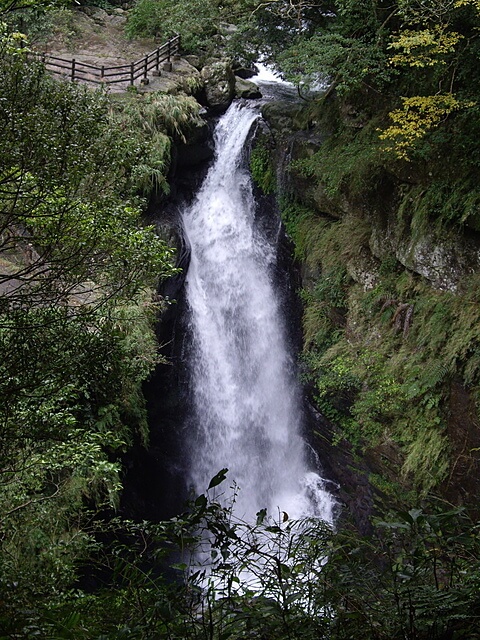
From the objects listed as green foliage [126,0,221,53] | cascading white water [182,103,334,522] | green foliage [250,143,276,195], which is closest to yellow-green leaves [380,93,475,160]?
green foliage [250,143,276,195]

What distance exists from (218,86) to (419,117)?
721 cm

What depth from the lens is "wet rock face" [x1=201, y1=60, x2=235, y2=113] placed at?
14297 millimetres

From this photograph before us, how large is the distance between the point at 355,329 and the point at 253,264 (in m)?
3.44

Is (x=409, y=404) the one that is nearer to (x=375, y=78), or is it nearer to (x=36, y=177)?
(x=375, y=78)

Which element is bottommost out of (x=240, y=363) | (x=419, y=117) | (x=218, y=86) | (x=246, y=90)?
(x=240, y=363)

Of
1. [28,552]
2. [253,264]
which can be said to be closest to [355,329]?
[253,264]

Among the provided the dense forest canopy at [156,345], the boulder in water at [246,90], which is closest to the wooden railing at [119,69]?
the dense forest canopy at [156,345]

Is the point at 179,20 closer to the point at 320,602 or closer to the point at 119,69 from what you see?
the point at 119,69

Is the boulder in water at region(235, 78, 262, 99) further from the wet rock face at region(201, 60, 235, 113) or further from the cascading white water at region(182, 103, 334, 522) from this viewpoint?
the cascading white water at region(182, 103, 334, 522)

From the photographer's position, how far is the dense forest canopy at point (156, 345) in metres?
2.09

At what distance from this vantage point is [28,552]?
17.2 ft

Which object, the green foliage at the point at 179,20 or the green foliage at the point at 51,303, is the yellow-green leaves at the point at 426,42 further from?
the green foliage at the point at 179,20

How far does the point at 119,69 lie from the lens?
13914 mm

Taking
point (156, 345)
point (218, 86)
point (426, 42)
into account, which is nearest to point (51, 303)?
point (156, 345)
